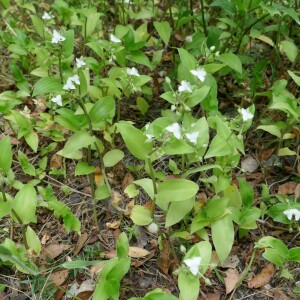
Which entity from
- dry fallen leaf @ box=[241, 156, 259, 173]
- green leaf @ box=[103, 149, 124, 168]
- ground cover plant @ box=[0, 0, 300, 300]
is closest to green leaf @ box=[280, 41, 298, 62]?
ground cover plant @ box=[0, 0, 300, 300]

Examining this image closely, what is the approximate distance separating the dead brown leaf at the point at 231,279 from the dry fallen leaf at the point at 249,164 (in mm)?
658

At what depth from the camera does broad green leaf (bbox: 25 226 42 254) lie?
2018 millimetres

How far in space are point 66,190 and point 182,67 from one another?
90 cm

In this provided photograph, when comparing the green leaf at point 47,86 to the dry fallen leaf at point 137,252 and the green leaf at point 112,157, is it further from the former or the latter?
the dry fallen leaf at point 137,252

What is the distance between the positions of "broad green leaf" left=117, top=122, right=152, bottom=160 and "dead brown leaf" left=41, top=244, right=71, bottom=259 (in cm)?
67

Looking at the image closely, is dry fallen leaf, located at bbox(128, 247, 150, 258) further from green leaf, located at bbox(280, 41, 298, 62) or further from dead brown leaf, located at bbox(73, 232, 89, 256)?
green leaf, located at bbox(280, 41, 298, 62)

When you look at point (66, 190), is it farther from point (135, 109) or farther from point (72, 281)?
point (135, 109)

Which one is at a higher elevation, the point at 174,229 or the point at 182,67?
the point at 182,67

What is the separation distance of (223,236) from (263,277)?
12.0 inches

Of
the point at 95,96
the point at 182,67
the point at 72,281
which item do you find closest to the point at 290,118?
the point at 182,67

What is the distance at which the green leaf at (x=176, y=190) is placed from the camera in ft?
5.89

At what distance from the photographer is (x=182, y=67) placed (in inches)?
87.6

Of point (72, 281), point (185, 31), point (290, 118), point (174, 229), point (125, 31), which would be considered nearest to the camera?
point (72, 281)

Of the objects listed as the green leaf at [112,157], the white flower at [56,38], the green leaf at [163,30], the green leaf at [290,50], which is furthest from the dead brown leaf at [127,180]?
the green leaf at [290,50]
